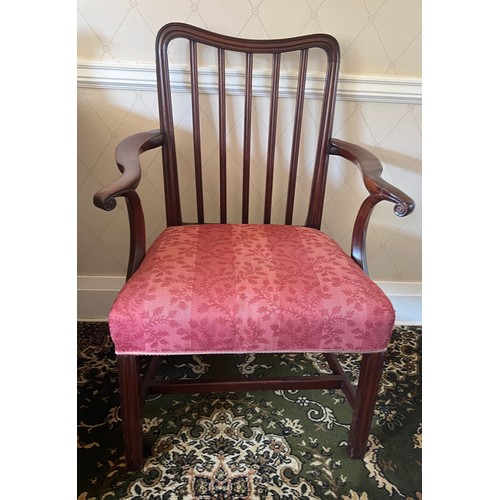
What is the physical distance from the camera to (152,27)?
1.33 metres

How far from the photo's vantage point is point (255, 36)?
135cm

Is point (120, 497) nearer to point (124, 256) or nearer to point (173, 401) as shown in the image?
point (173, 401)

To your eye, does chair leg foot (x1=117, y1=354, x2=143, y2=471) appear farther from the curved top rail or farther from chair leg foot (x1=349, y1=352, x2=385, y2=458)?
the curved top rail

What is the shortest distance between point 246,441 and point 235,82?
105 centimetres

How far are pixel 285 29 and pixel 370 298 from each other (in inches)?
34.9

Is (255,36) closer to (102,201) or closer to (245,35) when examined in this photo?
(245,35)

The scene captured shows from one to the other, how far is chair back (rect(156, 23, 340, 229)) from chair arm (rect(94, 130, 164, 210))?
8cm

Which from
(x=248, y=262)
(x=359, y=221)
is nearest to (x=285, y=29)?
(x=359, y=221)

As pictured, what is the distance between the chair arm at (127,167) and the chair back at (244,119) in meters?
0.08

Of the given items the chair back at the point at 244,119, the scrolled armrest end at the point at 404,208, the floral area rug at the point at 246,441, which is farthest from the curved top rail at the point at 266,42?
the floral area rug at the point at 246,441

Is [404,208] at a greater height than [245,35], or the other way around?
[245,35]

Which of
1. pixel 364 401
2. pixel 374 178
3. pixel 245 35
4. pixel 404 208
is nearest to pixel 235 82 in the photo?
pixel 245 35

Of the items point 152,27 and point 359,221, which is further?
point 152,27
